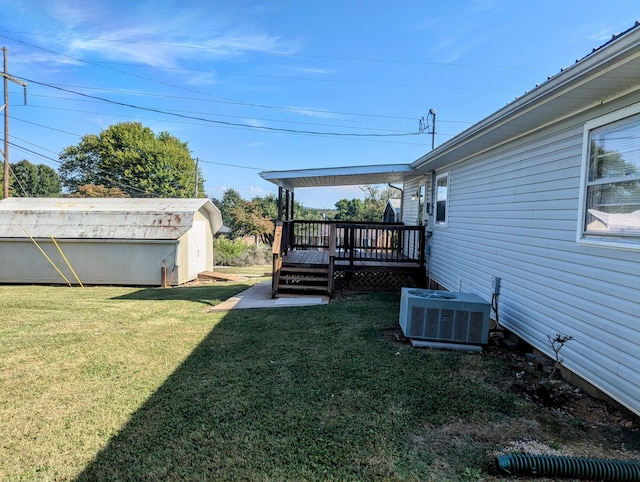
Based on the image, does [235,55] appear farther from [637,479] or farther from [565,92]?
[637,479]

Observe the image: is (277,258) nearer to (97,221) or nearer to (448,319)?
(448,319)

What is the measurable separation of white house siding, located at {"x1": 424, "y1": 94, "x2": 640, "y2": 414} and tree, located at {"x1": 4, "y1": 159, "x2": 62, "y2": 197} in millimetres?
53195

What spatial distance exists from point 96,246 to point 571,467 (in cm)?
1413

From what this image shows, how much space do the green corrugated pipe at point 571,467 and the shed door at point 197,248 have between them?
1291 centimetres

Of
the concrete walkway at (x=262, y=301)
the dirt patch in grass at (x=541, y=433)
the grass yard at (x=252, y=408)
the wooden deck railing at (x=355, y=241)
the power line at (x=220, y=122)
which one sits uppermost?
the power line at (x=220, y=122)

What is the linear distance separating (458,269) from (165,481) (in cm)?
589

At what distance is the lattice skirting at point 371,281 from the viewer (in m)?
8.78

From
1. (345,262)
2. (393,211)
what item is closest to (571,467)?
(345,262)

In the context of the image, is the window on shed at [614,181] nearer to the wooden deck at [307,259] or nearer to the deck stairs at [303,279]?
the deck stairs at [303,279]

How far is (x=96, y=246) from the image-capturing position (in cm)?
1259

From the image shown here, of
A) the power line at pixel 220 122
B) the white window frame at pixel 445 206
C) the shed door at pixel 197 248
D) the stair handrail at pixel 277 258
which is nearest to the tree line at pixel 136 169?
the power line at pixel 220 122

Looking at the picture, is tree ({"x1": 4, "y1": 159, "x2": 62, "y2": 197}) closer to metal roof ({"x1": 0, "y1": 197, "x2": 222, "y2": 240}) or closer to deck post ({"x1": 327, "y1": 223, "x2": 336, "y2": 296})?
metal roof ({"x1": 0, "y1": 197, "x2": 222, "y2": 240})

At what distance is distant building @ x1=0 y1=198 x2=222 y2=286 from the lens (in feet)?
41.0

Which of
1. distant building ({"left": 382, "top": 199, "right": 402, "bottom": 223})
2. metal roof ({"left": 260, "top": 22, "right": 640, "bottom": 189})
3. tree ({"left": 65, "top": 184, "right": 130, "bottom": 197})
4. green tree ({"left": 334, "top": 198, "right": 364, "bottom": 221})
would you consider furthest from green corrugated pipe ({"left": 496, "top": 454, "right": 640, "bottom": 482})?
tree ({"left": 65, "top": 184, "right": 130, "bottom": 197})
